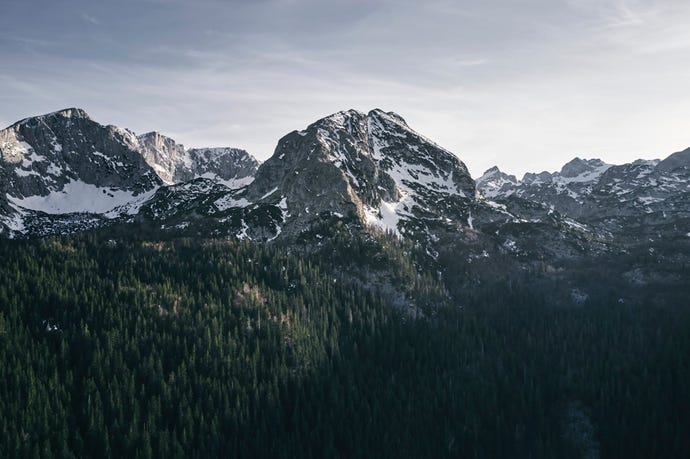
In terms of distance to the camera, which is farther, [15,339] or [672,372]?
[672,372]

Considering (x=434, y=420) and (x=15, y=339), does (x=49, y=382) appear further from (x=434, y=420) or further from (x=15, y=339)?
(x=434, y=420)

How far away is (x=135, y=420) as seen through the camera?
130 meters

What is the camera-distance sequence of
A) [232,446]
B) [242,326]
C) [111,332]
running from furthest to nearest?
[242,326] → [111,332] → [232,446]

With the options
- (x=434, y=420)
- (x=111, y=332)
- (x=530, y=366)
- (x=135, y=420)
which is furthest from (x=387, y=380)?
(x=111, y=332)

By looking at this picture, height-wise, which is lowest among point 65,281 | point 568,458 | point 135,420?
point 568,458

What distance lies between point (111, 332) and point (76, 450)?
4183 cm

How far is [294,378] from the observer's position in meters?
159

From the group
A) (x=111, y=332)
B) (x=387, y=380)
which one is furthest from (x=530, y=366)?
(x=111, y=332)

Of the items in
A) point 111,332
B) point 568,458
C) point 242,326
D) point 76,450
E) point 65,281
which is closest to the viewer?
point 76,450

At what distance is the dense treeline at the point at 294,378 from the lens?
5276 inches

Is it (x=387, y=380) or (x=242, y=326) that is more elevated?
(x=242, y=326)

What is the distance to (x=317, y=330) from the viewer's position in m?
180

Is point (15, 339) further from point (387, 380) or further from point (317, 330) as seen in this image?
point (387, 380)

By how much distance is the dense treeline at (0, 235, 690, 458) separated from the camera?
134000 millimetres
